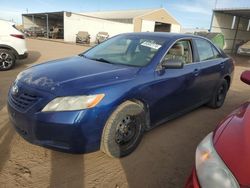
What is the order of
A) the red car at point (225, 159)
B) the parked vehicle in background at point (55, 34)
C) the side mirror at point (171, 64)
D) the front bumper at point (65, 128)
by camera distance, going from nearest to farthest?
the red car at point (225, 159), the front bumper at point (65, 128), the side mirror at point (171, 64), the parked vehicle in background at point (55, 34)

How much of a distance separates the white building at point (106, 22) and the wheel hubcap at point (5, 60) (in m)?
26.5

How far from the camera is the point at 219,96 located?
224 inches

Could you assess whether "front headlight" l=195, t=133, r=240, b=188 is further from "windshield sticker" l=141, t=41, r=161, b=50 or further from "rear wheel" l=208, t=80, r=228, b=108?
"rear wheel" l=208, t=80, r=228, b=108

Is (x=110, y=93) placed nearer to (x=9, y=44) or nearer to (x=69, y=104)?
(x=69, y=104)

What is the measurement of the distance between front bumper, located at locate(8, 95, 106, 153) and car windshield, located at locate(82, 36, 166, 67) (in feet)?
3.96

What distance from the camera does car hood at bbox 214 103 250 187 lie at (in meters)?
1.51

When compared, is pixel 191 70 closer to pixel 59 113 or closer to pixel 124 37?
pixel 124 37

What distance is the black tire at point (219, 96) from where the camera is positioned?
5.45 meters

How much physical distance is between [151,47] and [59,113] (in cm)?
184

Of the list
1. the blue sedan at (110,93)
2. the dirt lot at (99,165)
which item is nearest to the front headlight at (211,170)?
the dirt lot at (99,165)

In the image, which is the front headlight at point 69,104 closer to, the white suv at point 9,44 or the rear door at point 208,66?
the rear door at point 208,66

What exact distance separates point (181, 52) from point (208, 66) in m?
0.84

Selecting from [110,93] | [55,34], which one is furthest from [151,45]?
[55,34]

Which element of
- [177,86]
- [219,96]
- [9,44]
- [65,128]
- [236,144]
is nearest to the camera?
[236,144]
